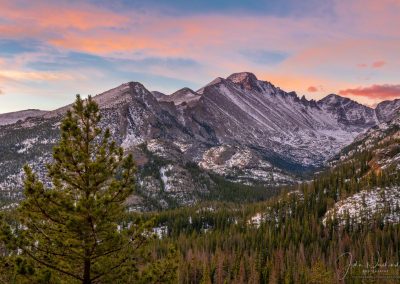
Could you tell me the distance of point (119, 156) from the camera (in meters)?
26.2

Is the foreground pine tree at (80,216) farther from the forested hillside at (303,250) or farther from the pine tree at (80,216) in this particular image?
the forested hillside at (303,250)

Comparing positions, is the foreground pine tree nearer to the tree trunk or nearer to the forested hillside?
the tree trunk

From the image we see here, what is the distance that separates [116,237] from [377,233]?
519 feet

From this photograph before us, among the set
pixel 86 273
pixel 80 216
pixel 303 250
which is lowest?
pixel 303 250

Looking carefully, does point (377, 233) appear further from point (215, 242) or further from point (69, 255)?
point (69, 255)

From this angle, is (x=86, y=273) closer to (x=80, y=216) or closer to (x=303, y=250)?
(x=80, y=216)

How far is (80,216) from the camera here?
23.9m

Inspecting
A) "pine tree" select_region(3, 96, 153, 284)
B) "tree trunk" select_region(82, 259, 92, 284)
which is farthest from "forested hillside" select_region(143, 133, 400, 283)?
"tree trunk" select_region(82, 259, 92, 284)

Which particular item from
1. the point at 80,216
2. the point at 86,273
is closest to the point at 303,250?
the point at 86,273

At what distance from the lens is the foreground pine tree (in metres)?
24.0

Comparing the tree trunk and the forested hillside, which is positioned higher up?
the tree trunk

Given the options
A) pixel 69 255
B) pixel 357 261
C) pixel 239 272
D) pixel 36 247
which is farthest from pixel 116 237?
pixel 357 261

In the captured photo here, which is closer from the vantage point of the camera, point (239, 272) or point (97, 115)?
point (97, 115)

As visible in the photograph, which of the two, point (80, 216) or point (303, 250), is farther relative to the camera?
point (303, 250)
